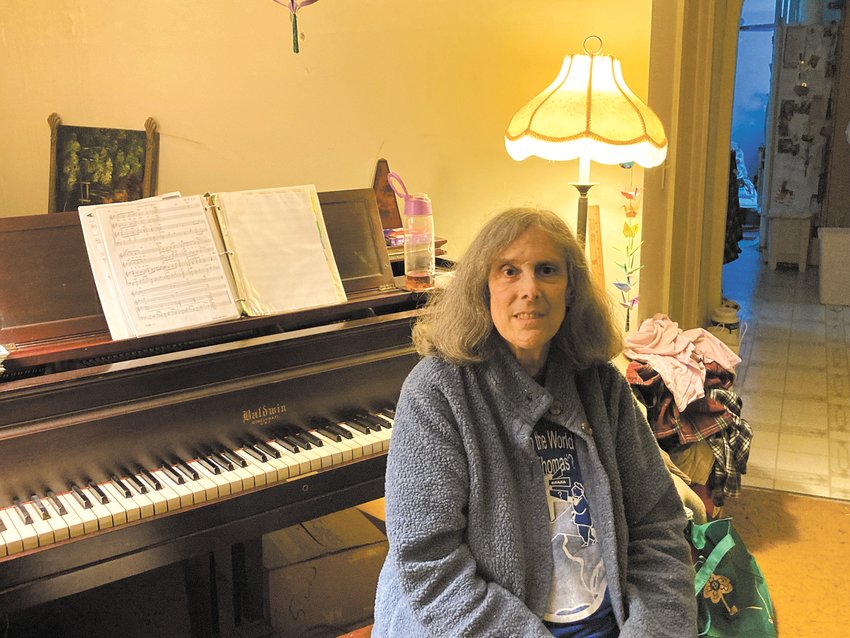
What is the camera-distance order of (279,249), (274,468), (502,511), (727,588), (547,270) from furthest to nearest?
(727,588) < (279,249) < (274,468) < (547,270) < (502,511)

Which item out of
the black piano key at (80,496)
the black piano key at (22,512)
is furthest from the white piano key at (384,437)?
the black piano key at (22,512)

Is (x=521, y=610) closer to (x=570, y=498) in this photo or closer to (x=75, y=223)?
(x=570, y=498)

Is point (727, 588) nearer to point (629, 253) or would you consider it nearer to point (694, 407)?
point (694, 407)

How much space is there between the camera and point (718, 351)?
9.50 ft

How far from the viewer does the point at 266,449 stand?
187cm

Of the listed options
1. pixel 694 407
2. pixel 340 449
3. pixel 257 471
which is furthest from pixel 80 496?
pixel 694 407

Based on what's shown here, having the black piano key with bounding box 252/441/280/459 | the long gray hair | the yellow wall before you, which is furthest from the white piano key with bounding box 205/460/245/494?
the yellow wall

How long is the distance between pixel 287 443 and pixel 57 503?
1.69 ft

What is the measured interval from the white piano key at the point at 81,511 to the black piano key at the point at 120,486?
81 millimetres

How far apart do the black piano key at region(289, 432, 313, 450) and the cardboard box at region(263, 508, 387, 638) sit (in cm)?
55

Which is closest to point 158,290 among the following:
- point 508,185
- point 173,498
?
point 173,498

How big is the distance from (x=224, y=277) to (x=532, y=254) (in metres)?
0.82

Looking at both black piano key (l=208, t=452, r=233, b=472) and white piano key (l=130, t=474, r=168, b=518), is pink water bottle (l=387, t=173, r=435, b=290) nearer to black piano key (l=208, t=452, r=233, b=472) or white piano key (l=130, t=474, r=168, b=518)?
black piano key (l=208, t=452, r=233, b=472)

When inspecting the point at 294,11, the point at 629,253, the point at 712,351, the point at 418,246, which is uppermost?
the point at 294,11
